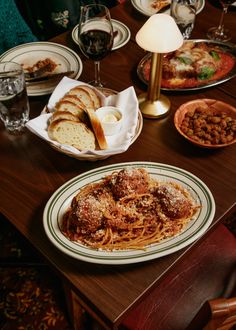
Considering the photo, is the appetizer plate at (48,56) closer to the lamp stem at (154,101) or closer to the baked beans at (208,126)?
the lamp stem at (154,101)

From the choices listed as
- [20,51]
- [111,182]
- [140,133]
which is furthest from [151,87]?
[20,51]

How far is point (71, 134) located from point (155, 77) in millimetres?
348

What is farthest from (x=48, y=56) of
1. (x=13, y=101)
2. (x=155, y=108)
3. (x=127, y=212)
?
(x=127, y=212)

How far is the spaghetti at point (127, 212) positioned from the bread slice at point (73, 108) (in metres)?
0.28

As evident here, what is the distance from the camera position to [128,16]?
1.81 meters

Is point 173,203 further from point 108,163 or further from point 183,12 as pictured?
point 183,12

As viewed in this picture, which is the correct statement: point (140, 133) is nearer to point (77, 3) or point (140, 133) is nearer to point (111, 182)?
point (111, 182)

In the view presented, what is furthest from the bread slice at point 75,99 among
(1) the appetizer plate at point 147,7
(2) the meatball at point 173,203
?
(1) the appetizer plate at point 147,7

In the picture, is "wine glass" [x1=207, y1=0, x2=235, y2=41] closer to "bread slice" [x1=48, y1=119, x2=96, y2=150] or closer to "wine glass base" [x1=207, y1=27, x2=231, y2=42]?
"wine glass base" [x1=207, y1=27, x2=231, y2=42]

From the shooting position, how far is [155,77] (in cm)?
128

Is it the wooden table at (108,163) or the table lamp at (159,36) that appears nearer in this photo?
the wooden table at (108,163)

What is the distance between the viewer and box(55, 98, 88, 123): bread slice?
1222 millimetres

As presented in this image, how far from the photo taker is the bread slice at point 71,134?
1146 mm

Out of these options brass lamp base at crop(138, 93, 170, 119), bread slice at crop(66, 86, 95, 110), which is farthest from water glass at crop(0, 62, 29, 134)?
brass lamp base at crop(138, 93, 170, 119)
